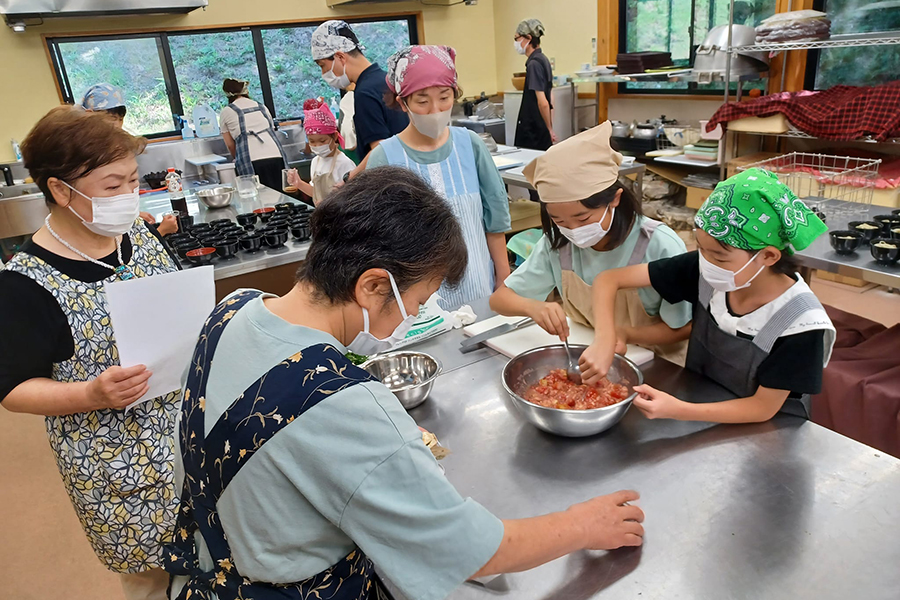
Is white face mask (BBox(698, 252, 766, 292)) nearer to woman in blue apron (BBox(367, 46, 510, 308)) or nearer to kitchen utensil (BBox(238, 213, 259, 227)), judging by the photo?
woman in blue apron (BBox(367, 46, 510, 308))

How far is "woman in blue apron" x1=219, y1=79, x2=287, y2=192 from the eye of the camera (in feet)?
14.4

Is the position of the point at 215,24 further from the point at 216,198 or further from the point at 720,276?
the point at 720,276

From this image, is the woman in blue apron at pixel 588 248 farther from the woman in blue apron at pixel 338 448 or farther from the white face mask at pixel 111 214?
the white face mask at pixel 111 214

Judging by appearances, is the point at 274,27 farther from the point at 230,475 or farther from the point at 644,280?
the point at 230,475

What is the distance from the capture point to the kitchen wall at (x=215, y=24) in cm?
507

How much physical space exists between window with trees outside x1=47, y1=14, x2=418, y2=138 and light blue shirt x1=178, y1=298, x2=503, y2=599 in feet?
18.6

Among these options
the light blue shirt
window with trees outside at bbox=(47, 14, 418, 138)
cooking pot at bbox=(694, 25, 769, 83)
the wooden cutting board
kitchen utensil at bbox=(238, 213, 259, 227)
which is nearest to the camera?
the light blue shirt

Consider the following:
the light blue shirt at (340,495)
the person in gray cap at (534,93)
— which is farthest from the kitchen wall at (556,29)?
the light blue shirt at (340,495)

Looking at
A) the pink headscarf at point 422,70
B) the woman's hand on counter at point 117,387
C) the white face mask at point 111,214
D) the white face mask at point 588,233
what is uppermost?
the pink headscarf at point 422,70

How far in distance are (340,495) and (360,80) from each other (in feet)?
8.39

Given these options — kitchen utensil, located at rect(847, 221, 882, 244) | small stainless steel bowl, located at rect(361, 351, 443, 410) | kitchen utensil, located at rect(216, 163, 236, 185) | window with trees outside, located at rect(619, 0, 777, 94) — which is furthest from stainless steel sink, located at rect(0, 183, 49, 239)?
window with trees outside, located at rect(619, 0, 777, 94)

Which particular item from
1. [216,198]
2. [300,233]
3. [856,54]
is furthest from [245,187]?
[856,54]

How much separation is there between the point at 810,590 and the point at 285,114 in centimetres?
636

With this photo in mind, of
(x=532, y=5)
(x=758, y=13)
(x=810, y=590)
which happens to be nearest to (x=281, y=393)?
(x=810, y=590)
